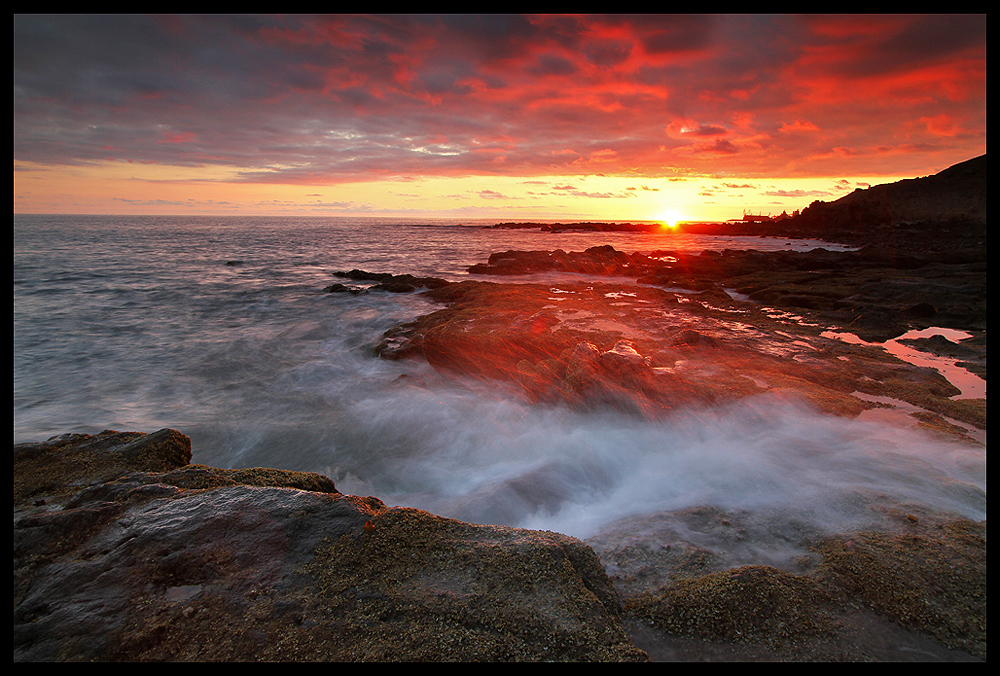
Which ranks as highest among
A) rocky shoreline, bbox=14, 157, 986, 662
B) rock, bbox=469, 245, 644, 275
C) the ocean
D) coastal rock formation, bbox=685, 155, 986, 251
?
coastal rock formation, bbox=685, 155, 986, 251

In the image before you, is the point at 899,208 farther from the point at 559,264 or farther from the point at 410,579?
the point at 410,579

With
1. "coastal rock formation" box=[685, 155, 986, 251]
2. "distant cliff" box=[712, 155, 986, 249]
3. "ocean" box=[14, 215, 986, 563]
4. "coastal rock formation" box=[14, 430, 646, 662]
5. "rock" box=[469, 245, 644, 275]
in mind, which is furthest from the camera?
"distant cliff" box=[712, 155, 986, 249]

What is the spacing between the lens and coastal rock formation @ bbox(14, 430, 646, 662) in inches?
75.0

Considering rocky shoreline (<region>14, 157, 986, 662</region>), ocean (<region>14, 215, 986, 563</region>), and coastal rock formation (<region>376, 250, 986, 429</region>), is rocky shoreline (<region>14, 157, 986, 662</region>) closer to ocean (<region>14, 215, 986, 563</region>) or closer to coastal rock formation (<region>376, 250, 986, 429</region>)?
ocean (<region>14, 215, 986, 563</region>)

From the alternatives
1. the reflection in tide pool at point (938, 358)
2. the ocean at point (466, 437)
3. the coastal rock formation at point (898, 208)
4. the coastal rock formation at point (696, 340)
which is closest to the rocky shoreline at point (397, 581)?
the ocean at point (466, 437)

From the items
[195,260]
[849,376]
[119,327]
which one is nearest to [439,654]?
[849,376]

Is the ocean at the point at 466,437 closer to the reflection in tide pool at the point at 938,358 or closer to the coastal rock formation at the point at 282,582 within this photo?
the coastal rock formation at the point at 282,582

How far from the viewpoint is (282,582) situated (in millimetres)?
2219

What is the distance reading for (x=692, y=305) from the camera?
12.6 metres

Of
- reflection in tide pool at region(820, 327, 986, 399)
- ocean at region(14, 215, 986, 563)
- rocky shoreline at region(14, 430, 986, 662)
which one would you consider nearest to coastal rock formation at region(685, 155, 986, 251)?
reflection in tide pool at region(820, 327, 986, 399)

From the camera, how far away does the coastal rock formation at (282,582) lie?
6.25 ft

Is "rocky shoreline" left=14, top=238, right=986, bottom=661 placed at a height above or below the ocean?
above

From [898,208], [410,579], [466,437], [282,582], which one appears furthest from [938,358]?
[898,208]
